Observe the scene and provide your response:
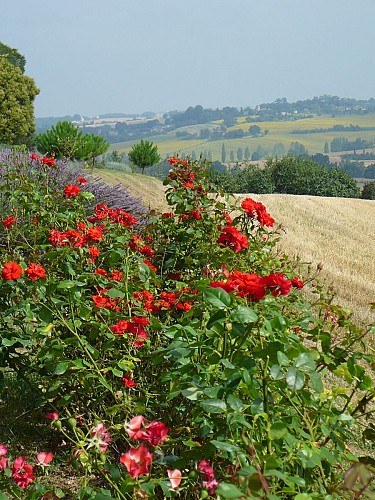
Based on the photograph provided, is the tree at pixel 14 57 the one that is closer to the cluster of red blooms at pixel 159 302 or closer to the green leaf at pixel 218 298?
the cluster of red blooms at pixel 159 302

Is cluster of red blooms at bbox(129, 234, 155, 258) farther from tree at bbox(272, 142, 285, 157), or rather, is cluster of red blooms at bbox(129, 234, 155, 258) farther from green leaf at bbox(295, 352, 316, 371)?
tree at bbox(272, 142, 285, 157)

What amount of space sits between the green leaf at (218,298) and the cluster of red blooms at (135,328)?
0.71m

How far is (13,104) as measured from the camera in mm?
25266

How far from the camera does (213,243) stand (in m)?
3.43

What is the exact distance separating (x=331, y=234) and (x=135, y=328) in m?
11.2

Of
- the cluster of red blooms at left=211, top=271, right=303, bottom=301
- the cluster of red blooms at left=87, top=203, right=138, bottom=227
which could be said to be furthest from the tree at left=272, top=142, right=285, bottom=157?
the cluster of red blooms at left=211, top=271, right=303, bottom=301

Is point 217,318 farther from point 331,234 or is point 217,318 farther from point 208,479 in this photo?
point 331,234

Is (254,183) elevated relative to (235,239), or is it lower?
lower

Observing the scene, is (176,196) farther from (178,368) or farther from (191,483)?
(191,483)

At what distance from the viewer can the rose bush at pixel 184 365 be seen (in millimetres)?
1572

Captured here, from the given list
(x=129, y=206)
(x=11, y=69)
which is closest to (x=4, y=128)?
(x=11, y=69)

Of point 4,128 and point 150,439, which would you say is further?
point 4,128

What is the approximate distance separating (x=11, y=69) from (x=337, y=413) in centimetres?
2646

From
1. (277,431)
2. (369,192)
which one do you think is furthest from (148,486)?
(369,192)
